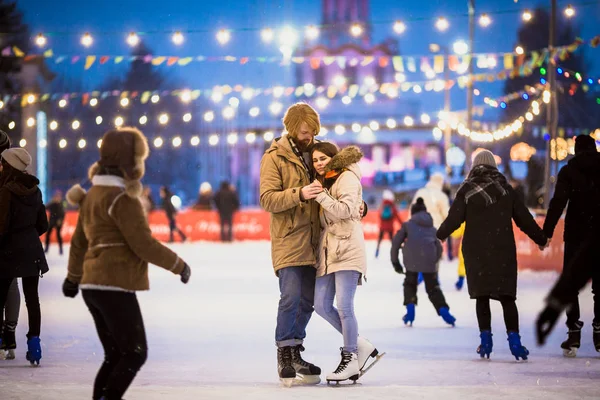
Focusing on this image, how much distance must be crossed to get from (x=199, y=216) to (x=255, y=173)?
144 feet

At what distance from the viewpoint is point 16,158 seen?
8414mm

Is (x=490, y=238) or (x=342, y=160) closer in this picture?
(x=342, y=160)

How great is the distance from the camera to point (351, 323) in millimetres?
7676

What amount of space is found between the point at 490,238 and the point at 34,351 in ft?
11.3

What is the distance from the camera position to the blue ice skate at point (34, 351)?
8.51 metres

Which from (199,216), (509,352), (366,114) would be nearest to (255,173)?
(366,114)

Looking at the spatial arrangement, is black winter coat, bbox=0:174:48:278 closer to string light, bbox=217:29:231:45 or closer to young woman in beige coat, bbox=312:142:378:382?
young woman in beige coat, bbox=312:142:378:382

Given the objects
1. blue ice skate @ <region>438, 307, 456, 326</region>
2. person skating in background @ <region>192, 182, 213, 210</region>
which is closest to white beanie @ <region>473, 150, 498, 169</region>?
blue ice skate @ <region>438, 307, 456, 326</region>

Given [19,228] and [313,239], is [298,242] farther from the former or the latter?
[19,228]

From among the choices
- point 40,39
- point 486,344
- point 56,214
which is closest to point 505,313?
point 486,344

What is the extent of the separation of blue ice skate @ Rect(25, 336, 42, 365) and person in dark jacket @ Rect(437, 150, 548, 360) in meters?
3.08

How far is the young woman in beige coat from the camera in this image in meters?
7.60

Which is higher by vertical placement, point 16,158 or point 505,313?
point 16,158

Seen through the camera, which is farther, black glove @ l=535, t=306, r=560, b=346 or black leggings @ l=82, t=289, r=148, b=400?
black leggings @ l=82, t=289, r=148, b=400
